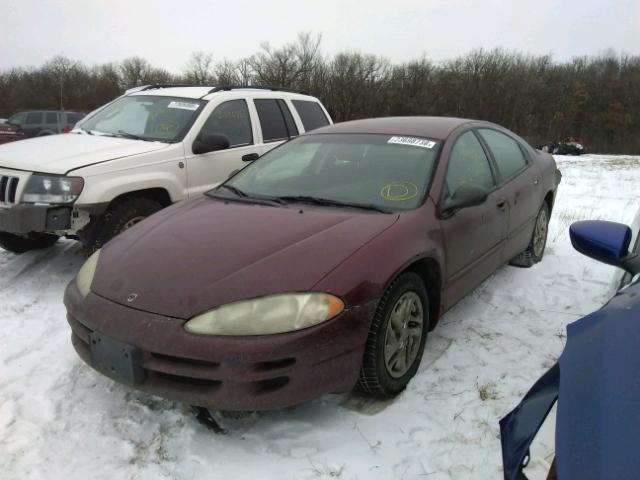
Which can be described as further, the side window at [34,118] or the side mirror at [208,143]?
the side window at [34,118]

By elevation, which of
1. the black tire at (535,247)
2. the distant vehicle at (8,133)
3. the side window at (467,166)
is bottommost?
the distant vehicle at (8,133)

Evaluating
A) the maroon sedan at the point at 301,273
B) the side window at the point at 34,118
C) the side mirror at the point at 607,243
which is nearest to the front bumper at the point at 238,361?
the maroon sedan at the point at 301,273

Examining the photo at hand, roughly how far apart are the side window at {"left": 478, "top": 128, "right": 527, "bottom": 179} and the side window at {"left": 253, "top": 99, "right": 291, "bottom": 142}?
2.64 m

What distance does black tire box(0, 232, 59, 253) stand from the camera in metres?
5.03

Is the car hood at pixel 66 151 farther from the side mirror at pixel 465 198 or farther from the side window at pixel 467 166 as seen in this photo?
the side mirror at pixel 465 198

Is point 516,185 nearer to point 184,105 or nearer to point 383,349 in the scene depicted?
point 383,349

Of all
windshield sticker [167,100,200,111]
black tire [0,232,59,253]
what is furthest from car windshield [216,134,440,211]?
black tire [0,232,59,253]

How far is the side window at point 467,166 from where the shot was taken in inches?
138

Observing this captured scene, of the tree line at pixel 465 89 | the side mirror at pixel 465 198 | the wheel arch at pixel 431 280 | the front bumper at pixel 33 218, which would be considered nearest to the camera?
the wheel arch at pixel 431 280

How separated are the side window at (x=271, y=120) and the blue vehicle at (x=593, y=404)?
4.76 meters

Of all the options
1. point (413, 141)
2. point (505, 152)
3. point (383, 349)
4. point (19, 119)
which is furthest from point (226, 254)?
point (19, 119)

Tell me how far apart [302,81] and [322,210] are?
4865cm

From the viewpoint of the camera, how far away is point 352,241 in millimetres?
2703

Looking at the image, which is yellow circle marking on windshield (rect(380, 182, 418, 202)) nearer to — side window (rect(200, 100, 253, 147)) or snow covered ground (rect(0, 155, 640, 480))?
snow covered ground (rect(0, 155, 640, 480))
